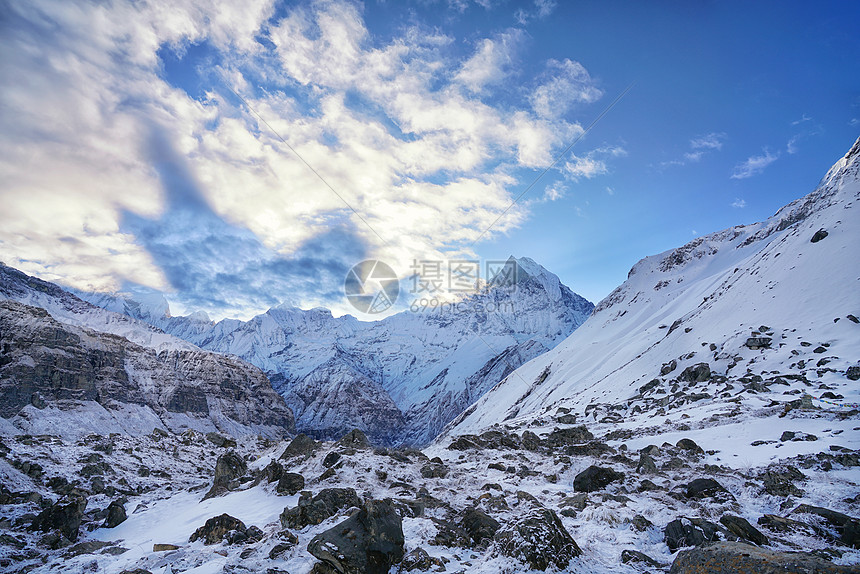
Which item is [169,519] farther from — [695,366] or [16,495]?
[695,366]

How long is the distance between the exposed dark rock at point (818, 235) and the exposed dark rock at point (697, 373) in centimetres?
2796

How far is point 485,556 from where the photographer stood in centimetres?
762

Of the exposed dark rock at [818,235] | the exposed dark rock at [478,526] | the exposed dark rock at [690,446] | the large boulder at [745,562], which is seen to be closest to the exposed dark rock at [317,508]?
the exposed dark rock at [478,526]

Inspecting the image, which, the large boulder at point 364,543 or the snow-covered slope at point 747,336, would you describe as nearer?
the large boulder at point 364,543

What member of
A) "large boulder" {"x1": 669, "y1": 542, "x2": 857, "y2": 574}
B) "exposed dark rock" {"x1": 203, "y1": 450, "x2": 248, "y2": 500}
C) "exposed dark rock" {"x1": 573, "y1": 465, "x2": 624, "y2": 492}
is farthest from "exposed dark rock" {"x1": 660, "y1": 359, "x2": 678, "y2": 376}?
"exposed dark rock" {"x1": 203, "y1": 450, "x2": 248, "y2": 500}

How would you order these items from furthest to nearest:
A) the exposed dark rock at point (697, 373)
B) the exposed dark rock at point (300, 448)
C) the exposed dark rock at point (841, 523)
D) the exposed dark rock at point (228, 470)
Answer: the exposed dark rock at point (697, 373) < the exposed dark rock at point (300, 448) < the exposed dark rock at point (228, 470) < the exposed dark rock at point (841, 523)

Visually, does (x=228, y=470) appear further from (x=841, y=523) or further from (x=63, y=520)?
(x=841, y=523)

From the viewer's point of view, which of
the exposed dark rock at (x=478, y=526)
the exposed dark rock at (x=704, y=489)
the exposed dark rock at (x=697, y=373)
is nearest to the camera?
the exposed dark rock at (x=478, y=526)

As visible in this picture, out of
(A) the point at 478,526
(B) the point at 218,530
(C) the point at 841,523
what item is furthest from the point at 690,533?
(B) the point at 218,530

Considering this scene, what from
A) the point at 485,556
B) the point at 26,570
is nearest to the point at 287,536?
the point at 485,556

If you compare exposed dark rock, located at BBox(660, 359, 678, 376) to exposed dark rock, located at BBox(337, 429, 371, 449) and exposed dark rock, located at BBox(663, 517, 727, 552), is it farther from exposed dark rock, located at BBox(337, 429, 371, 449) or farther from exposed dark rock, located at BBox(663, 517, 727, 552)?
exposed dark rock, located at BBox(663, 517, 727, 552)

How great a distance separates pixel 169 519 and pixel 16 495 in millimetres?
8681

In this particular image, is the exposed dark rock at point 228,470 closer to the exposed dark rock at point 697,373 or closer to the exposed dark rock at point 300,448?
the exposed dark rock at point 300,448

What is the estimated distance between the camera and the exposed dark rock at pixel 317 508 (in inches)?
388
